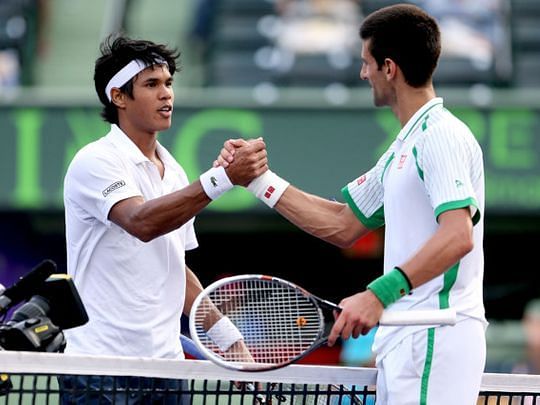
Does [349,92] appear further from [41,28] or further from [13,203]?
[41,28]

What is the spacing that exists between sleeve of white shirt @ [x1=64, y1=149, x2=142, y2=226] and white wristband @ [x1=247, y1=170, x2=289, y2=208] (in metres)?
0.42

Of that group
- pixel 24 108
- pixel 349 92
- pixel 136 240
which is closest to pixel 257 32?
pixel 349 92

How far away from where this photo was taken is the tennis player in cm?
382

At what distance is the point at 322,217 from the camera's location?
4.78 m

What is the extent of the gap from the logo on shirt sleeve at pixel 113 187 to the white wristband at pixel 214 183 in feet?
0.84

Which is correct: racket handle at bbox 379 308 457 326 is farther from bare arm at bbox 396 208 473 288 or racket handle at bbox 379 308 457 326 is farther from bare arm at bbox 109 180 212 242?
bare arm at bbox 109 180 212 242

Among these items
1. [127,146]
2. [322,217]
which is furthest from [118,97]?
[322,217]

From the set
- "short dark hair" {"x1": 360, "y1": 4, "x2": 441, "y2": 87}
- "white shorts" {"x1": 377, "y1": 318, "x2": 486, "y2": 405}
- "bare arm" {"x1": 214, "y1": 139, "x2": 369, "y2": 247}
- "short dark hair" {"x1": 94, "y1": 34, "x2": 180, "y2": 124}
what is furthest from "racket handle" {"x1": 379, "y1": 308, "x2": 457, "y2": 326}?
"short dark hair" {"x1": 94, "y1": 34, "x2": 180, "y2": 124}

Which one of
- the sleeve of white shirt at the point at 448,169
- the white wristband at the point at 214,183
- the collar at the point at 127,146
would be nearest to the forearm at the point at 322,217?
the white wristband at the point at 214,183

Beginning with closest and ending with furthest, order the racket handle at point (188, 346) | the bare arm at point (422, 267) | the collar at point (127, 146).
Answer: the bare arm at point (422, 267) → the collar at point (127, 146) → the racket handle at point (188, 346)

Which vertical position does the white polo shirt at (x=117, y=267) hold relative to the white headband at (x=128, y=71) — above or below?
below

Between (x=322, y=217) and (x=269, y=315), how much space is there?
0.70 metres

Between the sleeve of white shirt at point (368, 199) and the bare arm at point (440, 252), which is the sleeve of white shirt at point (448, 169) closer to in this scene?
the bare arm at point (440, 252)

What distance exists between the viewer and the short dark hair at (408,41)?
4.17m
